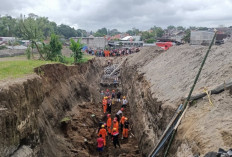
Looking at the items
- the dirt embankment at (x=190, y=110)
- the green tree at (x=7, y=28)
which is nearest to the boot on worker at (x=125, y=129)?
the dirt embankment at (x=190, y=110)

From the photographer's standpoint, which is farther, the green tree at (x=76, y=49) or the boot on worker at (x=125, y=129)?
the green tree at (x=76, y=49)

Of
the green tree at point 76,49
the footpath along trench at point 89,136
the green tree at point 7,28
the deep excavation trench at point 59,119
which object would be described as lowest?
the footpath along trench at point 89,136

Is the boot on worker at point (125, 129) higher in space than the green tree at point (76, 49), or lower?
lower

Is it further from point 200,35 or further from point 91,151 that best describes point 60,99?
point 200,35

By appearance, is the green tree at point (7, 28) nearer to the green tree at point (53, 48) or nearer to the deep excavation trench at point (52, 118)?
the green tree at point (53, 48)

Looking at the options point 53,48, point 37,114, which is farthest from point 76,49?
point 37,114

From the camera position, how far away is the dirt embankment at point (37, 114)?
24.6 ft

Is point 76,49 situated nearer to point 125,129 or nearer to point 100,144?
point 125,129

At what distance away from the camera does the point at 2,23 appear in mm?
61406

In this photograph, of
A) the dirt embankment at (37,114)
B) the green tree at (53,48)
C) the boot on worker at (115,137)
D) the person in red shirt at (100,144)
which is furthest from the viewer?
the green tree at (53,48)

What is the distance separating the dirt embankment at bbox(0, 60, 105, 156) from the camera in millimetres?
7504

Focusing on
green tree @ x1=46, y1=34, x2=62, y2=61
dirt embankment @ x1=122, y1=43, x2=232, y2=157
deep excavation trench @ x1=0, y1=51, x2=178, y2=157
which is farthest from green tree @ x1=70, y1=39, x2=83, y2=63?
dirt embankment @ x1=122, y1=43, x2=232, y2=157

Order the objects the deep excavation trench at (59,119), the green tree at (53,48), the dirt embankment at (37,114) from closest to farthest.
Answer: the dirt embankment at (37,114)
the deep excavation trench at (59,119)
the green tree at (53,48)

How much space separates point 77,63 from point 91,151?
12.9 m
